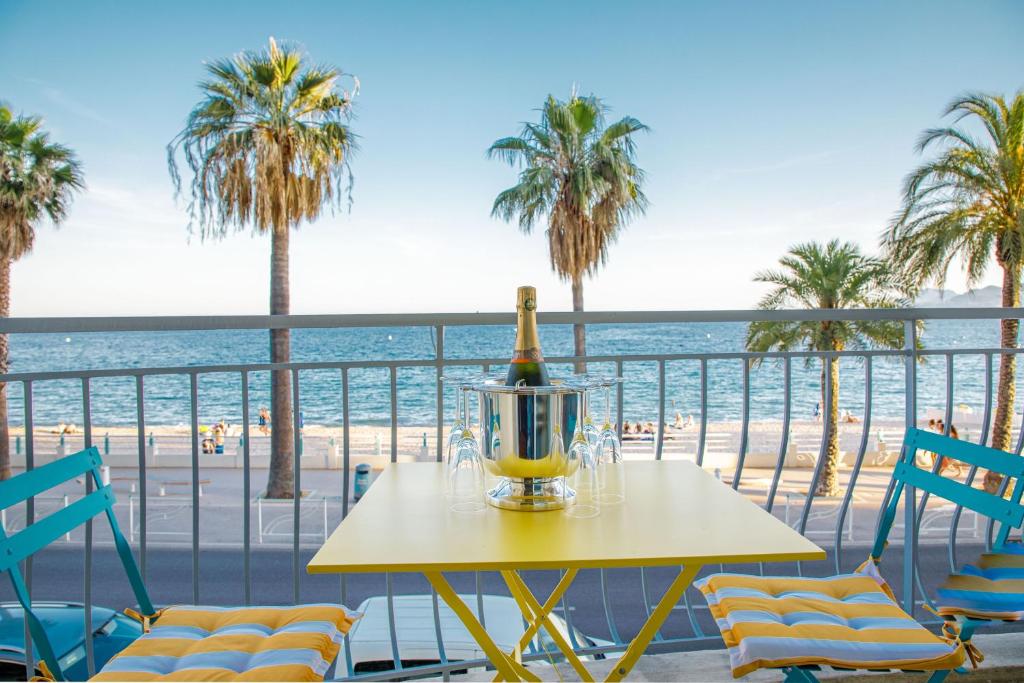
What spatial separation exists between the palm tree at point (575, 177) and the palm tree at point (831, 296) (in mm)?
4342

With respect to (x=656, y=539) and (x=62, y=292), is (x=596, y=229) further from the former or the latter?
(x=62, y=292)

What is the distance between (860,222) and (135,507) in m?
59.6

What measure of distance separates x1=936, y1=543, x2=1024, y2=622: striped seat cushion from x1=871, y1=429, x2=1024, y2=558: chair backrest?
60 millimetres

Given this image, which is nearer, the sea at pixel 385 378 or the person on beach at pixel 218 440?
the person on beach at pixel 218 440

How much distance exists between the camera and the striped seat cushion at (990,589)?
1671 mm

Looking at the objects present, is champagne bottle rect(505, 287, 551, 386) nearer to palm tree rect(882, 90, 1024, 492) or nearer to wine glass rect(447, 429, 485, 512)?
wine glass rect(447, 429, 485, 512)

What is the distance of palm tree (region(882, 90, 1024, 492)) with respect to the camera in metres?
14.1

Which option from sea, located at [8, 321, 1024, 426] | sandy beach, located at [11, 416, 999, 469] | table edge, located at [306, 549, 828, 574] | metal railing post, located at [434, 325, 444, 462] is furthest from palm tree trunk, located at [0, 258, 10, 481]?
table edge, located at [306, 549, 828, 574]

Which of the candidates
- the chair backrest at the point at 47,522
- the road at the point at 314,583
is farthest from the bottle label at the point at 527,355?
the road at the point at 314,583

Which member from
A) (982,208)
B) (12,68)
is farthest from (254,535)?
(12,68)

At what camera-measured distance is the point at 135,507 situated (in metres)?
16.2

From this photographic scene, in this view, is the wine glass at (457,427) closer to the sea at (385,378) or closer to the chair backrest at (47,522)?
the chair backrest at (47,522)

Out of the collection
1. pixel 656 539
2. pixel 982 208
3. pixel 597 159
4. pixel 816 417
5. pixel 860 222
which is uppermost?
pixel 860 222

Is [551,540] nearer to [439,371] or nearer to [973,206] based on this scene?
[439,371]
